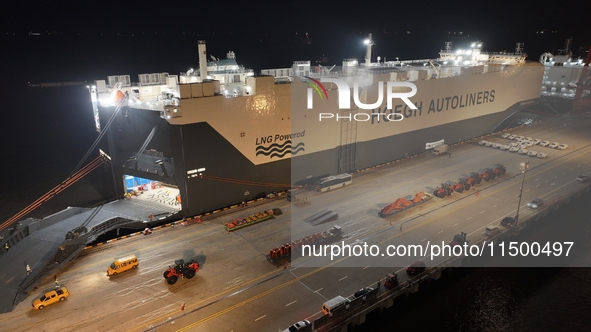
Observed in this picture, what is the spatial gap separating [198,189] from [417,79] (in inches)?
1173

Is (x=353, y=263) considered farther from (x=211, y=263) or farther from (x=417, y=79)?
(x=417, y=79)

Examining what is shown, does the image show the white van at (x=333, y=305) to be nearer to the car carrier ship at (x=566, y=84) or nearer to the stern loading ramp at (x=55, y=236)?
the stern loading ramp at (x=55, y=236)

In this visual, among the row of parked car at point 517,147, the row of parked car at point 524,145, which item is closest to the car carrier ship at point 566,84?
the row of parked car at point 524,145

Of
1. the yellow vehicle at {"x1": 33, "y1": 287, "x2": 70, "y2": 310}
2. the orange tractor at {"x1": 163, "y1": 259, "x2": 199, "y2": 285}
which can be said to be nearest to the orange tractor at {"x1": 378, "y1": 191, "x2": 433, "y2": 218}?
the orange tractor at {"x1": 163, "y1": 259, "x2": 199, "y2": 285}

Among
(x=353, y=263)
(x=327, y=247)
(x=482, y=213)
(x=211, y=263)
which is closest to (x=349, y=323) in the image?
(x=353, y=263)

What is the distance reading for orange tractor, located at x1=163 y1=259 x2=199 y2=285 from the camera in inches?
955

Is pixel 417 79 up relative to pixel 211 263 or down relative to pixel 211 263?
up

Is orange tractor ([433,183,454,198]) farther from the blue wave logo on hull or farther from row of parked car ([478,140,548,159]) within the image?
row of parked car ([478,140,548,159])

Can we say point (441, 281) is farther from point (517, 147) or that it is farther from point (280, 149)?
point (517, 147)

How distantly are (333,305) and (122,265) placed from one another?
13554 millimetres

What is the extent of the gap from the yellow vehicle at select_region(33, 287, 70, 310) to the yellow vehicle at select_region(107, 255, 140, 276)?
265cm

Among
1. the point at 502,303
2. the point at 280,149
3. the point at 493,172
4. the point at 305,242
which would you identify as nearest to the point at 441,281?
the point at 502,303

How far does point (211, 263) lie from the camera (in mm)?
26594

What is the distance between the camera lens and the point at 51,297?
2238cm
